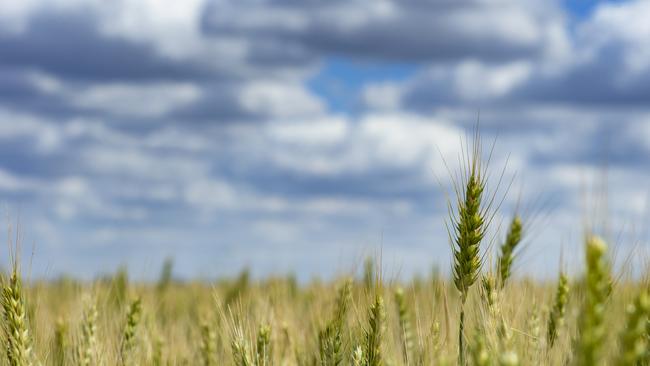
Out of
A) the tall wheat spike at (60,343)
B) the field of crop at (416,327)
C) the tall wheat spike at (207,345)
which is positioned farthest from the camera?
the tall wheat spike at (207,345)

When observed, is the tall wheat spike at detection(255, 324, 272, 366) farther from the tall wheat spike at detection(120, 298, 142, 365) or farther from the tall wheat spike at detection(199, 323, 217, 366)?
the tall wheat spike at detection(199, 323, 217, 366)

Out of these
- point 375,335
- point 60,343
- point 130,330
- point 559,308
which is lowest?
point 60,343

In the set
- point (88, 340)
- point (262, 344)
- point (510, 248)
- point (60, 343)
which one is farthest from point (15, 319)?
point (510, 248)

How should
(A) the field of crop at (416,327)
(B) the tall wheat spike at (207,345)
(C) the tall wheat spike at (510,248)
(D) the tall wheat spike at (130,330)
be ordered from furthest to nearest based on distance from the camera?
(B) the tall wheat spike at (207,345) < (D) the tall wheat spike at (130,330) < (C) the tall wheat spike at (510,248) < (A) the field of crop at (416,327)

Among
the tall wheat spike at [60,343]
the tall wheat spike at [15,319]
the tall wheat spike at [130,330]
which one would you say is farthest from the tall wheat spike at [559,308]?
the tall wheat spike at [60,343]

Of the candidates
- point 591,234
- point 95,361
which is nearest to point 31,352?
point 95,361

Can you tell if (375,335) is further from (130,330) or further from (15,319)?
(130,330)

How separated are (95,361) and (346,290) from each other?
5.11 ft

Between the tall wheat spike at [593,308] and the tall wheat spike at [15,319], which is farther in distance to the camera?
the tall wheat spike at [15,319]

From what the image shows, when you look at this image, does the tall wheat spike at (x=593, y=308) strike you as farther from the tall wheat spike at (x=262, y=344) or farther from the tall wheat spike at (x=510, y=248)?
the tall wheat spike at (x=262, y=344)

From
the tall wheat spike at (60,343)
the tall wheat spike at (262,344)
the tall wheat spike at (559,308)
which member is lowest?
the tall wheat spike at (60,343)

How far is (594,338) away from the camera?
218 cm

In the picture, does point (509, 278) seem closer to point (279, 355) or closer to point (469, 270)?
point (469, 270)

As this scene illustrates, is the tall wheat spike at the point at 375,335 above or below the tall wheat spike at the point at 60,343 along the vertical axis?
above
